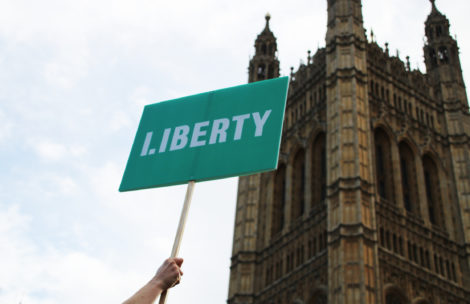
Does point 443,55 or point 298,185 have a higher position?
point 443,55

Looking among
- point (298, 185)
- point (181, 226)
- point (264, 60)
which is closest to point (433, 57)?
point (264, 60)

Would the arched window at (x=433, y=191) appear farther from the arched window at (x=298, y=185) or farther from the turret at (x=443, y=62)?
the arched window at (x=298, y=185)

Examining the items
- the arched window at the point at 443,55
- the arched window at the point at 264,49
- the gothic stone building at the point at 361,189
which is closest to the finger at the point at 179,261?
the gothic stone building at the point at 361,189

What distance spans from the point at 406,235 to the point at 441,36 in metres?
15.1

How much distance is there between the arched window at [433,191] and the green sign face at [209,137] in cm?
2444

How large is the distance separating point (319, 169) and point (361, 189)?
189 inches

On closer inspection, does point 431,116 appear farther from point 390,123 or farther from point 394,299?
point 394,299

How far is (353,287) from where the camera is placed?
67.9ft

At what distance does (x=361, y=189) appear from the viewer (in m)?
23.4

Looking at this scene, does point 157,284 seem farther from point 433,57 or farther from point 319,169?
point 433,57

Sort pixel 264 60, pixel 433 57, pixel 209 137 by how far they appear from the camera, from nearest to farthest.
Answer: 1. pixel 209 137
2. pixel 433 57
3. pixel 264 60

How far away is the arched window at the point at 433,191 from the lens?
27.4 meters

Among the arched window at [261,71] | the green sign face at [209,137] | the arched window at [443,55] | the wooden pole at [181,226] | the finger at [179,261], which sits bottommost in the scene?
the finger at [179,261]

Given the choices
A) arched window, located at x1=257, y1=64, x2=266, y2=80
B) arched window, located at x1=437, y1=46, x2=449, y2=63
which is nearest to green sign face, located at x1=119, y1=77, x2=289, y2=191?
arched window, located at x1=257, y1=64, x2=266, y2=80
